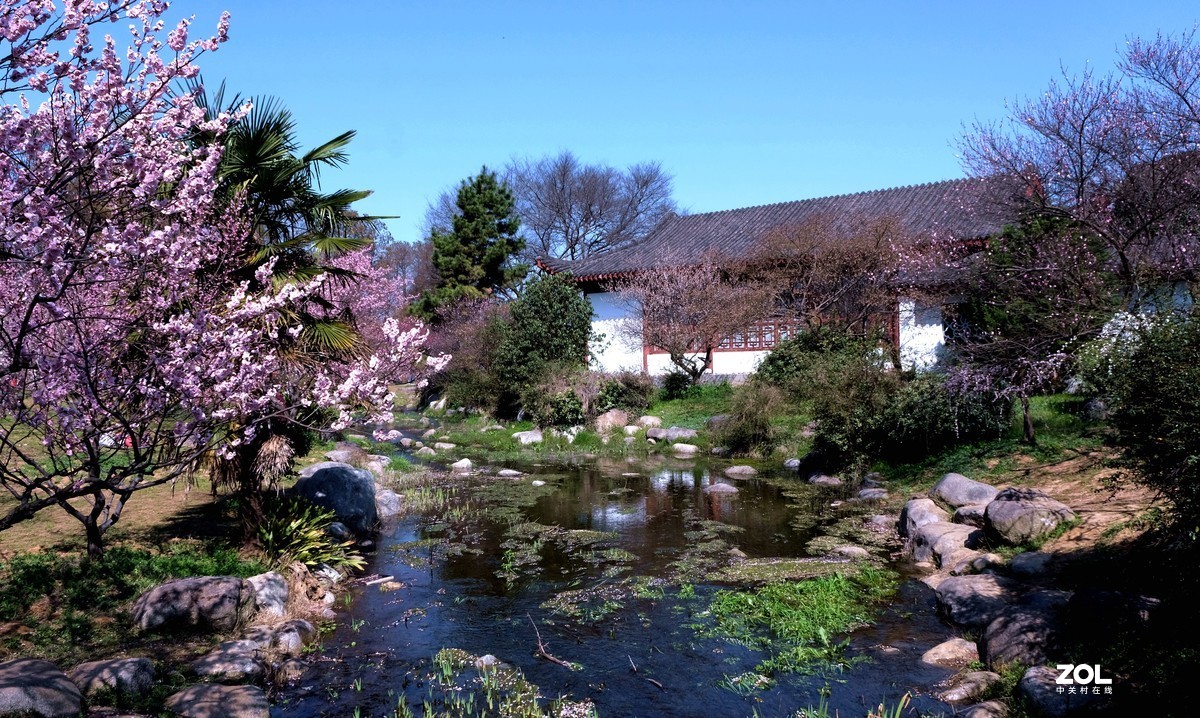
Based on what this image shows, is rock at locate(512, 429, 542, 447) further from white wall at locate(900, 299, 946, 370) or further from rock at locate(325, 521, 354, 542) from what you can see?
rock at locate(325, 521, 354, 542)

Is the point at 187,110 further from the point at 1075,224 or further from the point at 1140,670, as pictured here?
the point at 1075,224

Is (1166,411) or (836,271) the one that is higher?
(836,271)

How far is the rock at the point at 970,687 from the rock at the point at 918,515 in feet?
15.6

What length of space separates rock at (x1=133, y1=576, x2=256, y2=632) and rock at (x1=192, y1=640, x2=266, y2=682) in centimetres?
53

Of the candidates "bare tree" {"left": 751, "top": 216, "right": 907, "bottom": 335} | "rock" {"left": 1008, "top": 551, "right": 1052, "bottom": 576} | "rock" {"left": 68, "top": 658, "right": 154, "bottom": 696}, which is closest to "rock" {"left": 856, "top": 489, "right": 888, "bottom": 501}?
"rock" {"left": 1008, "top": 551, "right": 1052, "bottom": 576}

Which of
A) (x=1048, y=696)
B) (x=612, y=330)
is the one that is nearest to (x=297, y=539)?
(x=1048, y=696)

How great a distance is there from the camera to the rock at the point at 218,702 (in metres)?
5.78

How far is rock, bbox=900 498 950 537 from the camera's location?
11219 millimetres

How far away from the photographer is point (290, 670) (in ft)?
22.7

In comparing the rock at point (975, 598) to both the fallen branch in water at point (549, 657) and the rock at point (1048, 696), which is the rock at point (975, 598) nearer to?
the rock at point (1048, 696)

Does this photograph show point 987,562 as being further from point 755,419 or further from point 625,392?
point 625,392

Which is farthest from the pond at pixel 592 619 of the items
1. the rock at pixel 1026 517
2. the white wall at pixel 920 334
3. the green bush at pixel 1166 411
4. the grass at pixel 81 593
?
the white wall at pixel 920 334

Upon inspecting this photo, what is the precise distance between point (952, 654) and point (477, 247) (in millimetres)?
31214

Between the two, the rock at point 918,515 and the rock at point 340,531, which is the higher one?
the rock at point 340,531
